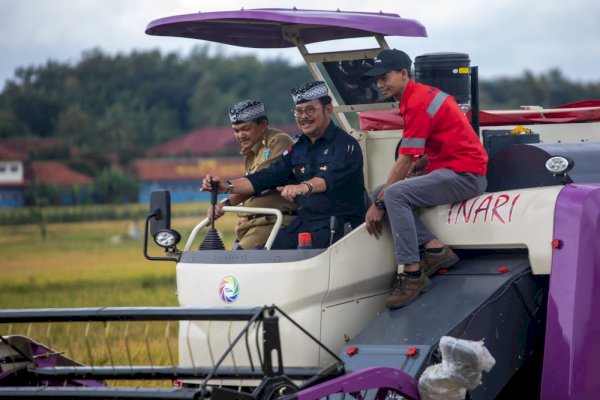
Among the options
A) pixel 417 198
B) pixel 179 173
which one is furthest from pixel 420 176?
pixel 179 173

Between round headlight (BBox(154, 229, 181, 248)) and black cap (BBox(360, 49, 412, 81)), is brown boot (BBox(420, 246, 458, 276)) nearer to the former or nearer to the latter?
black cap (BBox(360, 49, 412, 81))

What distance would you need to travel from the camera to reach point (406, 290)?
285 inches

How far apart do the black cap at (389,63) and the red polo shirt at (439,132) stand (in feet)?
0.44

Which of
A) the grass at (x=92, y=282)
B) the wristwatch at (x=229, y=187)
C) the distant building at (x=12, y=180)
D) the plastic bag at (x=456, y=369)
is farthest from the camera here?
the distant building at (x=12, y=180)

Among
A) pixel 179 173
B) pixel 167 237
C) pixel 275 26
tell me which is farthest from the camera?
pixel 179 173

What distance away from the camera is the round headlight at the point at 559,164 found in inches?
286

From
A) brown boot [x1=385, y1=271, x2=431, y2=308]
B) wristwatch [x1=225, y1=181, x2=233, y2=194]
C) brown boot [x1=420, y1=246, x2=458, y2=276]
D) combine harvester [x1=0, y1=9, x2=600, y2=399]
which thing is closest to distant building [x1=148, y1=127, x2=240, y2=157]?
wristwatch [x1=225, y1=181, x2=233, y2=194]

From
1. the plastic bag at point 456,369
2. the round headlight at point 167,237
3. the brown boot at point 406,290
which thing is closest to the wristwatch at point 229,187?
the round headlight at point 167,237

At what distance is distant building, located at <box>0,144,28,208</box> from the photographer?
5300 cm

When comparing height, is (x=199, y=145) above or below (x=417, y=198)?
below

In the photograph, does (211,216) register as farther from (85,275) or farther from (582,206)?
(85,275)

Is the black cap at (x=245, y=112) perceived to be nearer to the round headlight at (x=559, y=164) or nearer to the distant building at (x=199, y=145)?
the round headlight at (x=559, y=164)

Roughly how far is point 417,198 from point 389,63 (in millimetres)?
859

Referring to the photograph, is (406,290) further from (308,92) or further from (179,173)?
(179,173)
